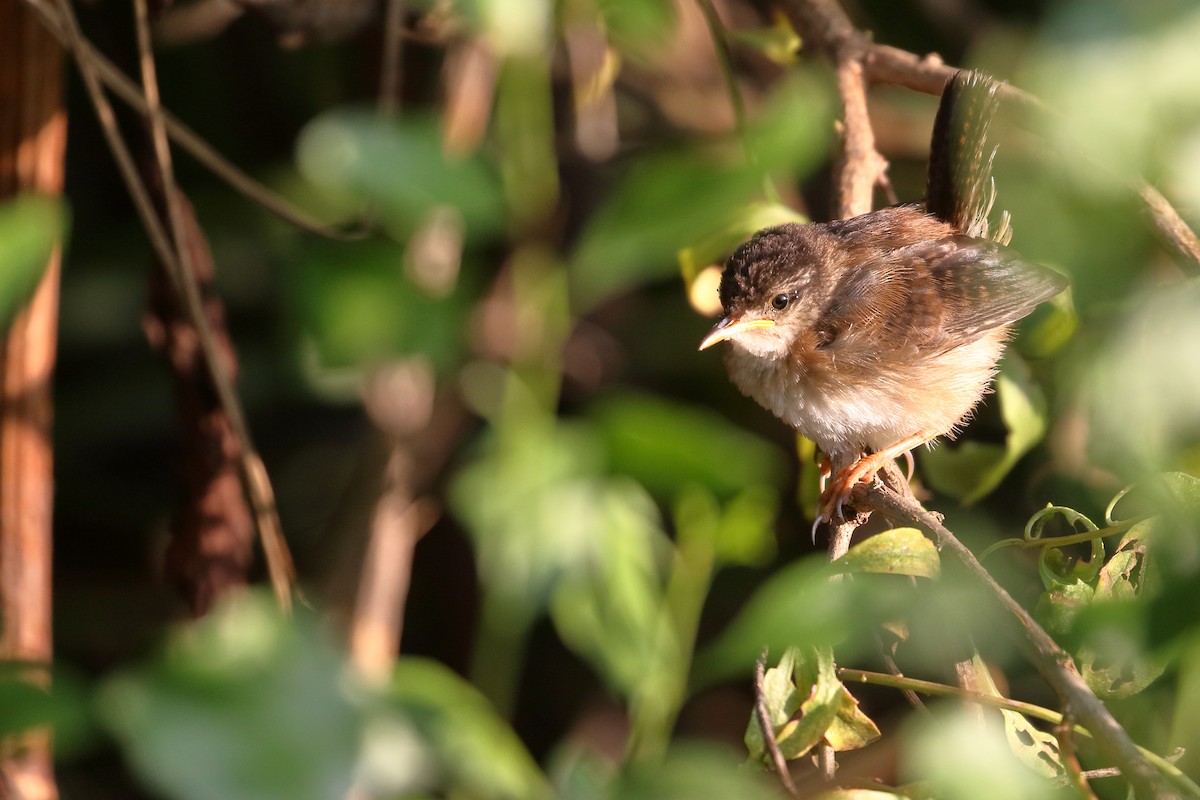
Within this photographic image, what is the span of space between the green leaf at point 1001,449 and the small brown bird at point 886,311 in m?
0.12

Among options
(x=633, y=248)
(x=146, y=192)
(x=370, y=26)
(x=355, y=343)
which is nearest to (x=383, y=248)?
(x=355, y=343)

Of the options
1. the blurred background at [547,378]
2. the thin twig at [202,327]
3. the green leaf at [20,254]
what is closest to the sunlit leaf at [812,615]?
the blurred background at [547,378]

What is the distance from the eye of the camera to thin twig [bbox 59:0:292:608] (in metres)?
2.63

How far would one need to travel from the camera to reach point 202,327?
271cm

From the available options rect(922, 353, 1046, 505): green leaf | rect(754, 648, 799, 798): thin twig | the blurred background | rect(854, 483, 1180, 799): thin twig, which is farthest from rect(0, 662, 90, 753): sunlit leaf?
rect(922, 353, 1046, 505): green leaf

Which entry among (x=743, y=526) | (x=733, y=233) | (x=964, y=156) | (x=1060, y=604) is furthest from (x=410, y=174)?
(x=964, y=156)

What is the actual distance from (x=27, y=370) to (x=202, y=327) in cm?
58

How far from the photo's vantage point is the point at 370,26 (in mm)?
3373

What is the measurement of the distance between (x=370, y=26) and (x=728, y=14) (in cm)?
164

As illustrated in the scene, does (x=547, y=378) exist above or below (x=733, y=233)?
below

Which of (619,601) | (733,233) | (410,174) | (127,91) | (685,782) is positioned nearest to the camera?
(685,782)

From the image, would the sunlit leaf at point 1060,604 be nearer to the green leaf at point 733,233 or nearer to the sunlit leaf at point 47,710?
the green leaf at point 733,233

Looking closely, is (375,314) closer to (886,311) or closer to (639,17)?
(639,17)

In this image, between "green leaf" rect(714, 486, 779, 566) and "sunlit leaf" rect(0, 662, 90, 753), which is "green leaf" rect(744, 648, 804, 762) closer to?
"green leaf" rect(714, 486, 779, 566)
